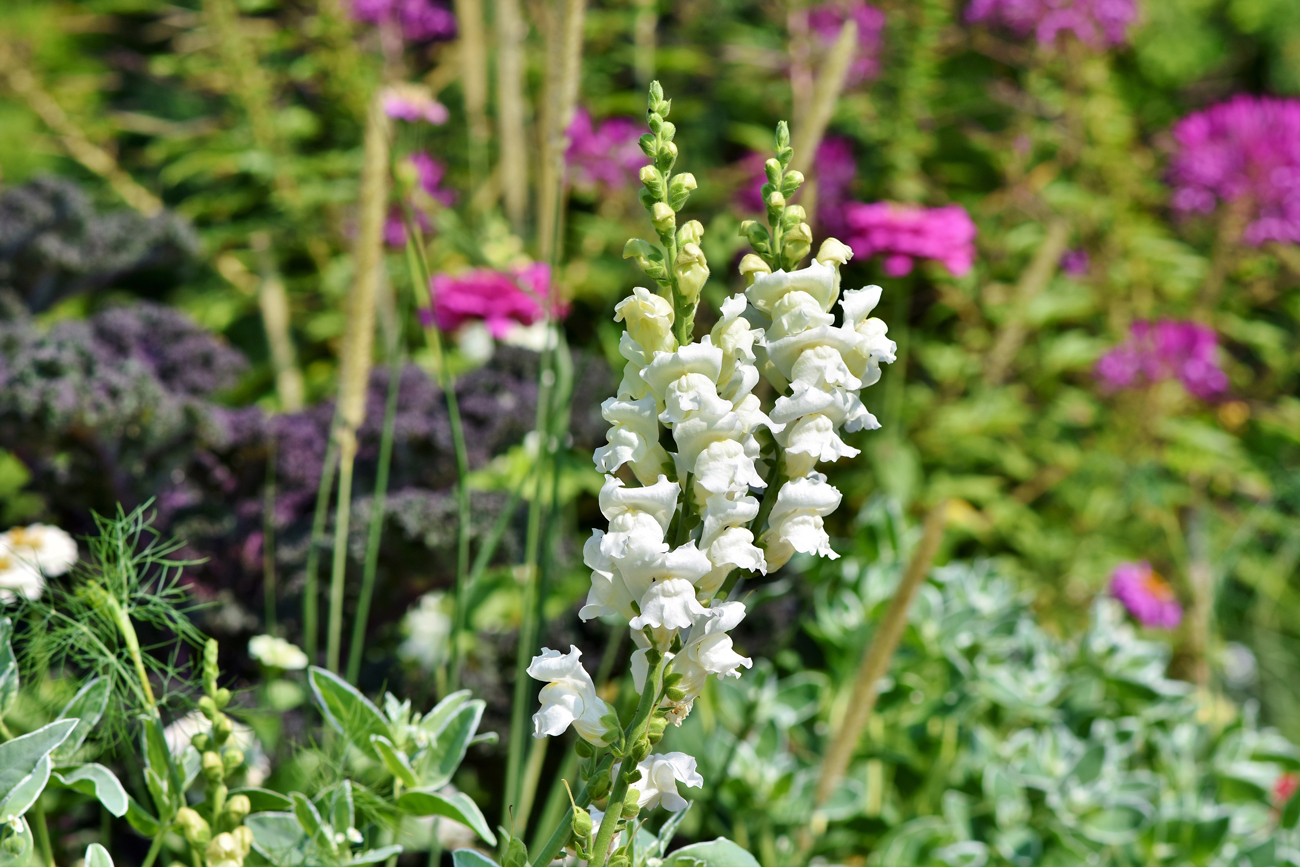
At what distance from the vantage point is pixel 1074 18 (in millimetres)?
2844

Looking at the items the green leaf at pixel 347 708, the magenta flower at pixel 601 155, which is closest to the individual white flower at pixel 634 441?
the green leaf at pixel 347 708

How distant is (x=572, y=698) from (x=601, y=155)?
2.43 metres

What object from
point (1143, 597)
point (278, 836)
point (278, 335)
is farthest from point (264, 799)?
point (1143, 597)

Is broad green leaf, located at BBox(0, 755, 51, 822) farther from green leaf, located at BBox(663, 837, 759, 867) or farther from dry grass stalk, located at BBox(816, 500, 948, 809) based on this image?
dry grass stalk, located at BBox(816, 500, 948, 809)

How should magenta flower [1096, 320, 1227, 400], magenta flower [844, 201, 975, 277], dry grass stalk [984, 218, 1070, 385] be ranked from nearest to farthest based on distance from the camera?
dry grass stalk [984, 218, 1070, 385], magenta flower [844, 201, 975, 277], magenta flower [1096, 320, 1227, 400]

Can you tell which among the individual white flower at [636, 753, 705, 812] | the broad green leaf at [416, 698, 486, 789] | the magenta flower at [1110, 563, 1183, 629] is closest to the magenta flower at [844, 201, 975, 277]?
the magenta flower at [1110, 563, 1183, 629]

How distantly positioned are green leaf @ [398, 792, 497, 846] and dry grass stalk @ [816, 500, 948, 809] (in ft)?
1.52

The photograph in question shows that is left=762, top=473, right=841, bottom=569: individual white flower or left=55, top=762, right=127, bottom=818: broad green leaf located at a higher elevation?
left=762, top=473, right=841, bottom=569: individual white flower

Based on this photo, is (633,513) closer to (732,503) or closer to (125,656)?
(732,503)

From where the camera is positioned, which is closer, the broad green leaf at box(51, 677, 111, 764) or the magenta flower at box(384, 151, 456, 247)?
the broad green leaf at box(51, 677, 111, 764)

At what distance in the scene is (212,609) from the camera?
172cm

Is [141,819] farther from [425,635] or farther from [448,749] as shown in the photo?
[425,635]

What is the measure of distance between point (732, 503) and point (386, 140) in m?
0.79

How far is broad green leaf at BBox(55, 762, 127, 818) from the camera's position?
2.89 ft
